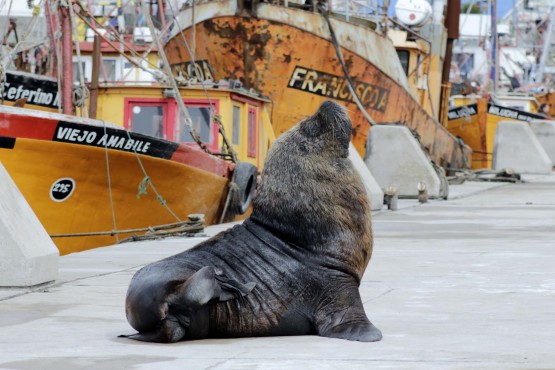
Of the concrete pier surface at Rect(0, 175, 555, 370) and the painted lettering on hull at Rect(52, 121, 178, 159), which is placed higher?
the painted lettering on hull at Rect(52, 121, 178, 159)

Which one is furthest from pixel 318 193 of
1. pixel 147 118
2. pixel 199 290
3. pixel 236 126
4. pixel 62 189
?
pixel 236 126

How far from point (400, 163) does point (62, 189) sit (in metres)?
8.03

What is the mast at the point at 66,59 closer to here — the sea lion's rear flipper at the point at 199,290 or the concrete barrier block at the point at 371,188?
the concrete barrier block at the point at 371,188

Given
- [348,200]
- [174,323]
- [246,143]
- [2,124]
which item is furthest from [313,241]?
[246,143]

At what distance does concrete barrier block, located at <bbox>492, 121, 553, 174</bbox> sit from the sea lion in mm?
26314

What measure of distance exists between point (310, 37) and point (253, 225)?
19.7 metres

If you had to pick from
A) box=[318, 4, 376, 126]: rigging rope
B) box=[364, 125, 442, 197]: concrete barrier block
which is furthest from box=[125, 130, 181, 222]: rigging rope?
box=[318, 4, 376, 126]: rigging rope

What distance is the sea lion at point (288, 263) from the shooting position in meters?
6.34

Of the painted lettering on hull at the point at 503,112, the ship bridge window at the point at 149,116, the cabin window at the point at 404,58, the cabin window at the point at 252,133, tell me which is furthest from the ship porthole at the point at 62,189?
the painted lettering on hull at the point at 503,112

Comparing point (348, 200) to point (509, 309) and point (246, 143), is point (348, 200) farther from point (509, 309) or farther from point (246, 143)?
point (246, 143)

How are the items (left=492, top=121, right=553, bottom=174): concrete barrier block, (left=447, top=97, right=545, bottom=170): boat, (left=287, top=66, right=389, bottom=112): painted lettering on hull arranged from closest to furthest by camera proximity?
1. (left=287, top=66, right=389, bottom=112): painted lettering on hull
2. (left=492, top=121, right=553, bottom=174): concrete barrier block
3. (left=447, top=97, right=545, bottom=170): boat

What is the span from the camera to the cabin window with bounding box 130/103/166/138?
19.5 metres

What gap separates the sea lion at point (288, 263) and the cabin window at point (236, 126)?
13400mm

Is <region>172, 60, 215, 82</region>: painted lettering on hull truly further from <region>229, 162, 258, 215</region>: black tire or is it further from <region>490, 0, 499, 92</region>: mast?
<region>490, 0, 499, 92</region>: mast
